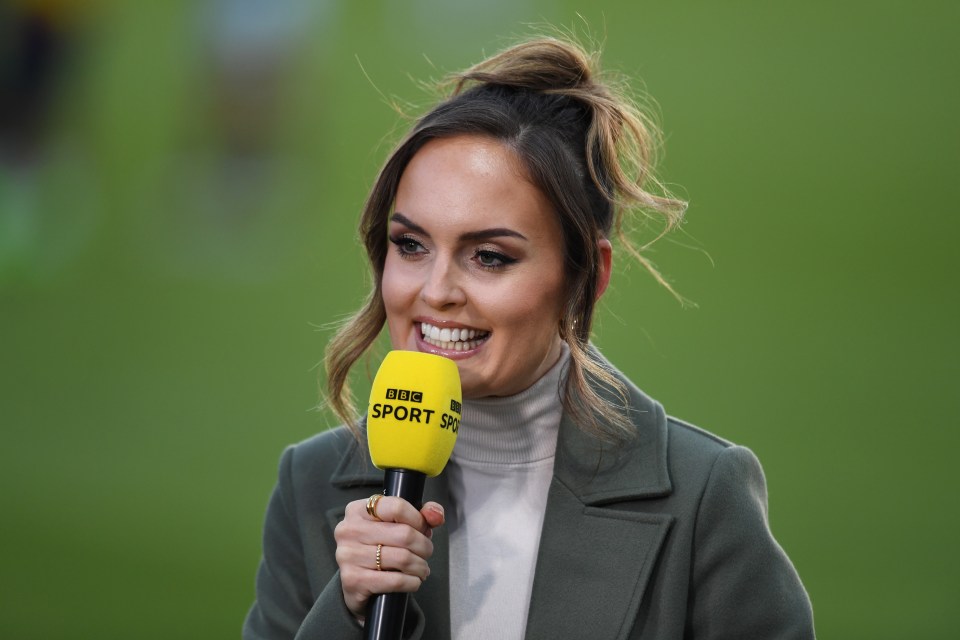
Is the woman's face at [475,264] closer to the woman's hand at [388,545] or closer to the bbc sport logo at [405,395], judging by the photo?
the bbc sport logo at [405,395]

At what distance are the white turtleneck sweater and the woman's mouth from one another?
13 cm

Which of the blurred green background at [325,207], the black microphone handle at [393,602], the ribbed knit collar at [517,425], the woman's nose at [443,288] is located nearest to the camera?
the black microphone handle at [393,602]

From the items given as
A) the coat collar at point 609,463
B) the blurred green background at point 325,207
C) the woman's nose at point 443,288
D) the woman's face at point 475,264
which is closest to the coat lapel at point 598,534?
the coat collar at point 609,463

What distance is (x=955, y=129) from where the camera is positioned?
396 centimetres

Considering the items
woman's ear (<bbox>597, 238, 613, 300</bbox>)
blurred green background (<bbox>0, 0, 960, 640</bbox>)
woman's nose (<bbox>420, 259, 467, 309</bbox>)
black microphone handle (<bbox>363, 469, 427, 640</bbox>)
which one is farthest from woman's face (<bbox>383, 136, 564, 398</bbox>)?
blurred green background (<bbox>0, 0, 960, 640</bbox>)

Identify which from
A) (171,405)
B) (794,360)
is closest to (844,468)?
(794,360)

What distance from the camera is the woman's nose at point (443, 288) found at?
1481 millimetres

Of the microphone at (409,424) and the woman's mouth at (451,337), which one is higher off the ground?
the woman's mouth at (451,337)

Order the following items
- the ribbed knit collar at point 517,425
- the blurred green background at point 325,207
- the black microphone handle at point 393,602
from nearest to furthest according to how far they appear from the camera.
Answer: the black microphone handle at point 393,602 < the ribbed knit collar at point 517,425 < the blurred green background at point 325,207

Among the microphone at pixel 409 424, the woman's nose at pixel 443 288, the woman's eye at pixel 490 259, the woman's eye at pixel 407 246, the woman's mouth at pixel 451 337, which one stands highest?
the woman's eye at pixel 407 246

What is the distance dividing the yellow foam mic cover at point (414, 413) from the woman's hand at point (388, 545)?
0.17 feet

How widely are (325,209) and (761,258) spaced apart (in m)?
1.43

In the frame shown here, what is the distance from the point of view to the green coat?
1496 millimetres

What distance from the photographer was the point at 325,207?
13.3 ft
